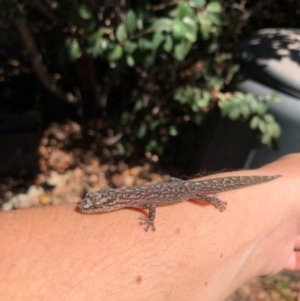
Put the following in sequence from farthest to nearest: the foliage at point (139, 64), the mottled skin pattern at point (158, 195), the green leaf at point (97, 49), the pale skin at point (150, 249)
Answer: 1. the green leaf at point (97, 49)
2. the foliage at point (139, 64)
3. the mottled skin pattern at point (158, 195)
4. the pale skin at point (150, 249)


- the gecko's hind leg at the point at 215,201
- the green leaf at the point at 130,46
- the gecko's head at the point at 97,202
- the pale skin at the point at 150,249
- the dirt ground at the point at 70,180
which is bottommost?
the dirt ground at the point at 70,180

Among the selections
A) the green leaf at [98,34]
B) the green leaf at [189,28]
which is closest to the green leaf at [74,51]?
the green leaf at [98,34]

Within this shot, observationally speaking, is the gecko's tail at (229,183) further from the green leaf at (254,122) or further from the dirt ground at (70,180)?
the dirt ground at (70,180)

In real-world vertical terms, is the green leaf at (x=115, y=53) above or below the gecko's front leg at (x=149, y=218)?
above

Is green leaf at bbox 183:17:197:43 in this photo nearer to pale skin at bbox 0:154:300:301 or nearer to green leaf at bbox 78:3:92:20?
green leaf at bbox 78:3:92:20

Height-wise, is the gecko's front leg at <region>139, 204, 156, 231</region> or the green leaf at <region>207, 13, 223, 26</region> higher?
the green leaf at <region>207, 13, 223, 26</region>

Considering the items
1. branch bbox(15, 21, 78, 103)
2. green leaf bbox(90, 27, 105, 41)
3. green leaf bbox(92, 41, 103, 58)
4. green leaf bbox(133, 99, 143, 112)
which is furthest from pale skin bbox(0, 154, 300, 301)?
branch bbox(15, 21, 78, 103)
